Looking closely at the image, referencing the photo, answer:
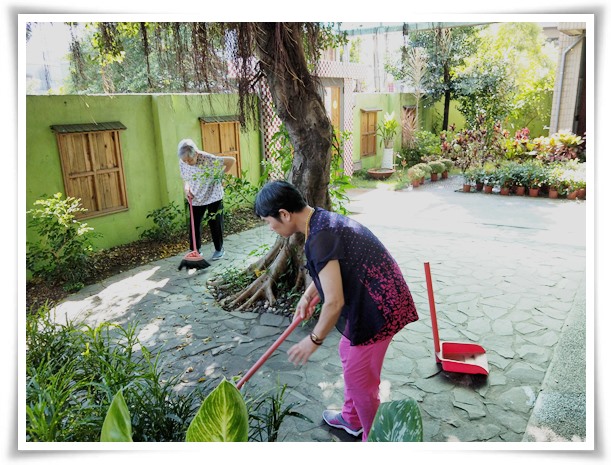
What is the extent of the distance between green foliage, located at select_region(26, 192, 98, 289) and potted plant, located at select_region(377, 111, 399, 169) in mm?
9312

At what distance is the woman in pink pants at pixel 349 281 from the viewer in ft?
6.66

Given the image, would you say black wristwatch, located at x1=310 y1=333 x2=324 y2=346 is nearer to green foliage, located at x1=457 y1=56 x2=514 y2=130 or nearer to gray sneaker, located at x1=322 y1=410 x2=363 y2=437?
gray sneaker, located at x1=322 y1=410 x2=363 y2=437

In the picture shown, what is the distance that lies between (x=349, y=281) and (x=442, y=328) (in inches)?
82.4

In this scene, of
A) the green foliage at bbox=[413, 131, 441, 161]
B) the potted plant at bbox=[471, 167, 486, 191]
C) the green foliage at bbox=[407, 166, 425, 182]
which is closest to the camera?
the potted plant at bbox=[471, 167, 486, 191]

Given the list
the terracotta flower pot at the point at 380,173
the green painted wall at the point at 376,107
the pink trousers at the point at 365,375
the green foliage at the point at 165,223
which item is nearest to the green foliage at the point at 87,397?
the pink trousers at the point at 365,375

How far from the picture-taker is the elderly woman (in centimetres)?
514

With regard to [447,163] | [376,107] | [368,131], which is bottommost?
[447,163]

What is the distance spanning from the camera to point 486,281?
486 centimetres

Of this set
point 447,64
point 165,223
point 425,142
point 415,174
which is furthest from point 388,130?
point 165,223

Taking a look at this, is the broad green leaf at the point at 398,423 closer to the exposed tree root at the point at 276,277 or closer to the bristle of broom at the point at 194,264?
the exposed tree root at the point at 276,277

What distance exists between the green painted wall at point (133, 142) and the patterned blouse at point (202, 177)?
0.56m

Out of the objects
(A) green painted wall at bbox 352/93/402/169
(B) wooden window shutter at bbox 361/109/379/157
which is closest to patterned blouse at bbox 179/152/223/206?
(A) green painted wall at bbox 352/93/402/169

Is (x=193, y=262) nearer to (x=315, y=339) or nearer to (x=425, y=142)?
(x=315, y=339)

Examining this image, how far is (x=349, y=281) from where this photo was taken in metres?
2.11
